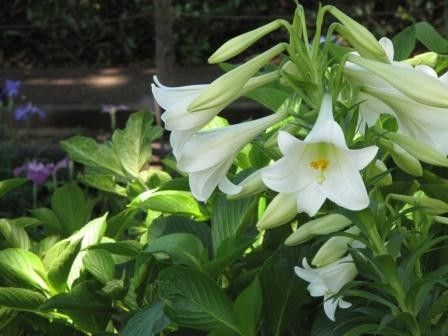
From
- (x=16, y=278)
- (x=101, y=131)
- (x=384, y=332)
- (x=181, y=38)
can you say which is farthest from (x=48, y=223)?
(x=181, y=38)

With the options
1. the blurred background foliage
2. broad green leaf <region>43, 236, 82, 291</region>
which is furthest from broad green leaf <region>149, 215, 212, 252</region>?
the blurred background foliage

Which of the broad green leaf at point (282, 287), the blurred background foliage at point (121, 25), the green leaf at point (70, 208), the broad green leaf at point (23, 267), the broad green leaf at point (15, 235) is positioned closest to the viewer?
the broad green leaf at point (282, 287)

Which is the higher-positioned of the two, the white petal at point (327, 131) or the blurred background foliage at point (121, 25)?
the white petal at point (327, 131)

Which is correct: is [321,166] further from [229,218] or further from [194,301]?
[229,218]

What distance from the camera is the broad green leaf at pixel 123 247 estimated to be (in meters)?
1.95

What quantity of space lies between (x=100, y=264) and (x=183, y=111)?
0.53 m

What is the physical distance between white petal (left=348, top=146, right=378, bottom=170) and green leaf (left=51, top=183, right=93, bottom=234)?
1069 millimetres

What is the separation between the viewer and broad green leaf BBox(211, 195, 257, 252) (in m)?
1.94

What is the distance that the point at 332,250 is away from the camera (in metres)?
1.66

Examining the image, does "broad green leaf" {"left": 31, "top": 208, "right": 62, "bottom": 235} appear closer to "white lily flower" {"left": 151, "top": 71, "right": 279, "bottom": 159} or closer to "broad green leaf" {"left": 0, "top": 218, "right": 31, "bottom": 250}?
"broad green leaf" {"left": 0, "top": 218, "right": 31, "bottom": 250}

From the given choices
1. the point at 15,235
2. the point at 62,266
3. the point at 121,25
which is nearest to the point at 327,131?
the point at 62,266

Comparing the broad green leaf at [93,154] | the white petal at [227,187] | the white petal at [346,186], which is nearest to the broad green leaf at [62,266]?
the broad green leaf at [93,154]

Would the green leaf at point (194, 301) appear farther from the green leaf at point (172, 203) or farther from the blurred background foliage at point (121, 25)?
the blurred background foliage at point (121, 25)

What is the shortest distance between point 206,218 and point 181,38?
7161 mm
